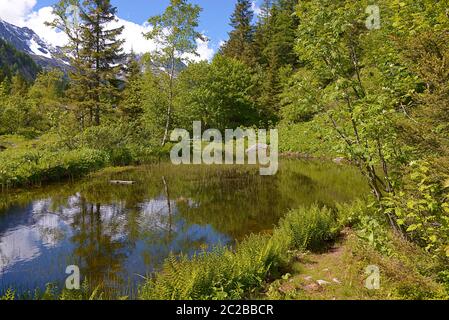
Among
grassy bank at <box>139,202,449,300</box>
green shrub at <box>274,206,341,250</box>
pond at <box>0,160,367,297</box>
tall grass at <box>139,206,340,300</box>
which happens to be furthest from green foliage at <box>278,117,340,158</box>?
grassy bank at <box>139,202,449,300</box>

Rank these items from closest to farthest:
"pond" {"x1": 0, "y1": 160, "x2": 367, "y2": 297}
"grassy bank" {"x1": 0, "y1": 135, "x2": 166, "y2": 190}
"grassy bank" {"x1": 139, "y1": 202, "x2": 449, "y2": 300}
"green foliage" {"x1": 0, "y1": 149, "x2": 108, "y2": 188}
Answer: "grassy bank" {"x1": 139, "y1": 202, "x2": 449, "y2": 300}, "pond" {"x1": 0, "y1": 160, "x2": 367, "y2": 297}, "green foliage" {"x1": 0, "y1": 149, "x2": 108, "y2": 188}, "grassy bank" {"x1": 0, "y1": 135, "x2": 166, "y2": 190}

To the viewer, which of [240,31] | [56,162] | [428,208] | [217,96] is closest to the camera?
[428,208]

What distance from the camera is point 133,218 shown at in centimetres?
1123

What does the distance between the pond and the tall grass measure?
1.20 meters

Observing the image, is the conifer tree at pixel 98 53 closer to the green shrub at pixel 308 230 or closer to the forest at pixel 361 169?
the forest at pixel 361 169

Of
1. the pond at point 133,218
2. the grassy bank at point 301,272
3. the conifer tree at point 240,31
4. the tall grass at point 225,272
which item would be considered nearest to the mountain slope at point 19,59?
the conifer tree at point 240,31

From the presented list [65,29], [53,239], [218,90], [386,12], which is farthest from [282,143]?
[53,239]

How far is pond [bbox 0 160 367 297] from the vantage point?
7531 mm

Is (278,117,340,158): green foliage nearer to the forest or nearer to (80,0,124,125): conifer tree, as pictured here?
the forest

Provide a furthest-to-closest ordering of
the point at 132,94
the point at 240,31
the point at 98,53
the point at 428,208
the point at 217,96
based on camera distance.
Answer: the point at 240,31
the point at 217,96
the point at 132,94
the point at 98,53
the point at 428,208

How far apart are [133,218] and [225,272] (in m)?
6.02

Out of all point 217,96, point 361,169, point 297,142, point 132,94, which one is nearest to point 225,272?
point 361,169

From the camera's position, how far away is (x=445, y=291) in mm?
4656

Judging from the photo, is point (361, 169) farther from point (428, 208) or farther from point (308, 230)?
point (308, 230)
